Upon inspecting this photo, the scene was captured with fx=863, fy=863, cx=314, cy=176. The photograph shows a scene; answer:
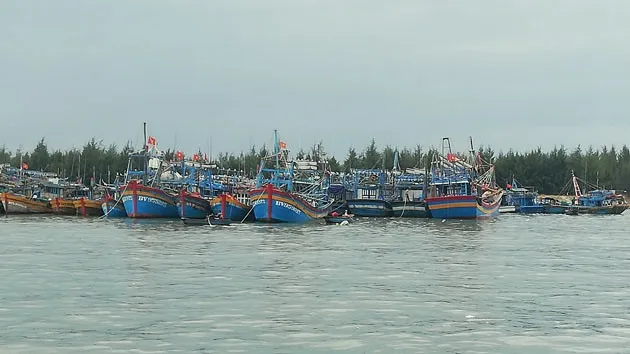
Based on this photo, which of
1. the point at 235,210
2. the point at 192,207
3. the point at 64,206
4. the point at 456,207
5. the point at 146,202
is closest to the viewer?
the point at 235,210

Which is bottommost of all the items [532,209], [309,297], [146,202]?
[309,297]

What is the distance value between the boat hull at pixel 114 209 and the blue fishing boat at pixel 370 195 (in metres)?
19.7

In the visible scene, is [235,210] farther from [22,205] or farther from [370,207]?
[22,205]

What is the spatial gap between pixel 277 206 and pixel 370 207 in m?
20.0

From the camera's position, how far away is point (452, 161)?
75.4m

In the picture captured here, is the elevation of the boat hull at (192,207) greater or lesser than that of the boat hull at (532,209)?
greater

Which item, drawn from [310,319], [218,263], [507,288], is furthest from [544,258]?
[310,319]

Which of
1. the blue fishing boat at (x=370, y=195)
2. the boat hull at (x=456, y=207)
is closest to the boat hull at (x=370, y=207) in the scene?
the blue fishing boat at (x=370, y=195)

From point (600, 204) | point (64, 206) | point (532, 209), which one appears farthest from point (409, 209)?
point (64, 206)

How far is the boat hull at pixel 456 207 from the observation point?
66.8m

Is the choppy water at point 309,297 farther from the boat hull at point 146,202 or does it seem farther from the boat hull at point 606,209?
the boat hull at point 606,209

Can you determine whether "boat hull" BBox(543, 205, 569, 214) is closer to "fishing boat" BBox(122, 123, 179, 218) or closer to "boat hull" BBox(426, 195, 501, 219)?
"boat hull" BBox(426, 195, 501, 219)

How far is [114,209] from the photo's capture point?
70.0m

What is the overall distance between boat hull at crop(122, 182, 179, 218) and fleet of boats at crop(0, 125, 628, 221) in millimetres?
74
